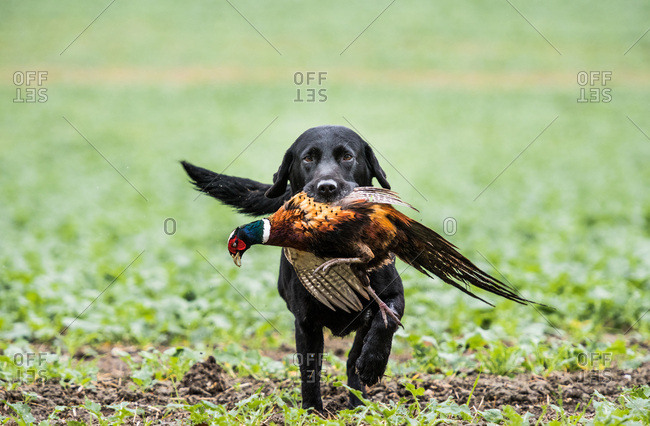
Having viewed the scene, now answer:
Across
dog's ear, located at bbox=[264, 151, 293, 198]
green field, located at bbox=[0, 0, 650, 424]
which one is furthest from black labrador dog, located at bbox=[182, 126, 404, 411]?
green field, located at bbox=[0, 0, 650, 424]

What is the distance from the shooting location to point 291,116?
23.2m

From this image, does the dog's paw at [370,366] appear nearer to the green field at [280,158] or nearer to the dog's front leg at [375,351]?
the dog's front leg at [375,351]

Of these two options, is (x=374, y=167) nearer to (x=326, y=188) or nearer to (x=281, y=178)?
(x=281, y=178)

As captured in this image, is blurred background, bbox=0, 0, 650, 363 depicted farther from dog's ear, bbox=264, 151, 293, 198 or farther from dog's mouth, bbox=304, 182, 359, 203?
dog's mouth, bbox=304, 182, 359, 203

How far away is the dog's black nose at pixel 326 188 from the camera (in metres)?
3.75

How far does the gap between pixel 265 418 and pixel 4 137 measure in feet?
61.5

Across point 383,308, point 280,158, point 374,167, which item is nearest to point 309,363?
point 383,308

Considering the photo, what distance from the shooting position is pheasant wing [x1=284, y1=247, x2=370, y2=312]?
379 centimetres

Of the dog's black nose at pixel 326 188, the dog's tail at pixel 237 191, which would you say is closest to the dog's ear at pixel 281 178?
the dog's tail at pixel 237 191

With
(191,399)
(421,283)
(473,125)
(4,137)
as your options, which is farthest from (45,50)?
(191,399)

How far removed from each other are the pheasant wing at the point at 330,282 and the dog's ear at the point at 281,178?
66cm

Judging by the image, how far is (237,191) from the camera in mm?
4875

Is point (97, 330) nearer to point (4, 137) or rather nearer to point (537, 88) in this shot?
point (4, 137)

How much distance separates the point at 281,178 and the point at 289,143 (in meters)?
15.2
